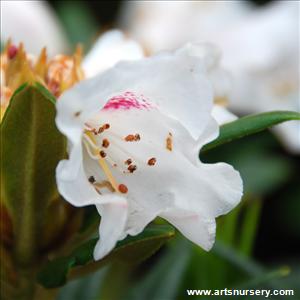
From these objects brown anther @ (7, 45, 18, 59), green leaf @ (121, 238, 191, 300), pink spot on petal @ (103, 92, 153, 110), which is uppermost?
brown anther @ (7, 45, 18, 59)

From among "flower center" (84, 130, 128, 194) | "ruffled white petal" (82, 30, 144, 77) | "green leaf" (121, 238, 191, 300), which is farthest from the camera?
"green leaf" (121, 238, 191, 300)

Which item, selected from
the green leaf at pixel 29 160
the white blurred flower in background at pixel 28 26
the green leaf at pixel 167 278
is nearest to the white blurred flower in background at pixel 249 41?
the white blurred flower in background at pixel 28 26

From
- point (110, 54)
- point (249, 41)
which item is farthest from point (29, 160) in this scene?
point (249, 41)

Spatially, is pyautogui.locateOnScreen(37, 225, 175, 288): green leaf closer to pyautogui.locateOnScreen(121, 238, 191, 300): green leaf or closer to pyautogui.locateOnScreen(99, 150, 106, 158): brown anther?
pyautogui.locateOnScreen(99, 150, 106, 158): brown anther

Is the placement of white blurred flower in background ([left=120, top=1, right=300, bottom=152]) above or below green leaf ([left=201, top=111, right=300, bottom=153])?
below

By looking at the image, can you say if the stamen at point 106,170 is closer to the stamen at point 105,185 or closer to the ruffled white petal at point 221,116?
the stamen at point 105,185

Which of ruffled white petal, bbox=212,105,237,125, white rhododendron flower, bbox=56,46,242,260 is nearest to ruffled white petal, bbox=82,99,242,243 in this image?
white rhododendron flower, bbox=56,46,242,260
